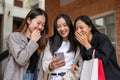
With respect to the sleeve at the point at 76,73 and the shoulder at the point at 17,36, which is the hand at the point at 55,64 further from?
the shoulder at the point at 17,36

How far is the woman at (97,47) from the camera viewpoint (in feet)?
7.75

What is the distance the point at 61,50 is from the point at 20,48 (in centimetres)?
52

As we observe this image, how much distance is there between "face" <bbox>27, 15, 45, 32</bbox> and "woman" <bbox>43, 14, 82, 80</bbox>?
25 cm

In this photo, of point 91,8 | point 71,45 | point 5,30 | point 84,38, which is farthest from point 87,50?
point 91,8

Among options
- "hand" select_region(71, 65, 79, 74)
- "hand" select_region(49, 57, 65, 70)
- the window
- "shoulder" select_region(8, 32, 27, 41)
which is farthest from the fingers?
the window

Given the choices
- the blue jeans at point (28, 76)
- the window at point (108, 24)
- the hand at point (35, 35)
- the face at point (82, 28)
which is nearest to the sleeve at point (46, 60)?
the blue jeans at point (28, 76)

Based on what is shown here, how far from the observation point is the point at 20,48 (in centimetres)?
237

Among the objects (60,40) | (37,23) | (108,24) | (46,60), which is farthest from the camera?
(108,24)

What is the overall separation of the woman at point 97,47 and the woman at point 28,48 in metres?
0.37

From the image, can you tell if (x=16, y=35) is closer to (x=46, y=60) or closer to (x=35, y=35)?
(x=35, y=35)

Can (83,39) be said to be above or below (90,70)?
above

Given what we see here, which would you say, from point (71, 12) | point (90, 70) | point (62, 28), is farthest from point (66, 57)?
point (71, 12)

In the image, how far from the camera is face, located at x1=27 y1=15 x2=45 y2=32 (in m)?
2.52

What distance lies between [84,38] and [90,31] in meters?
0.17
